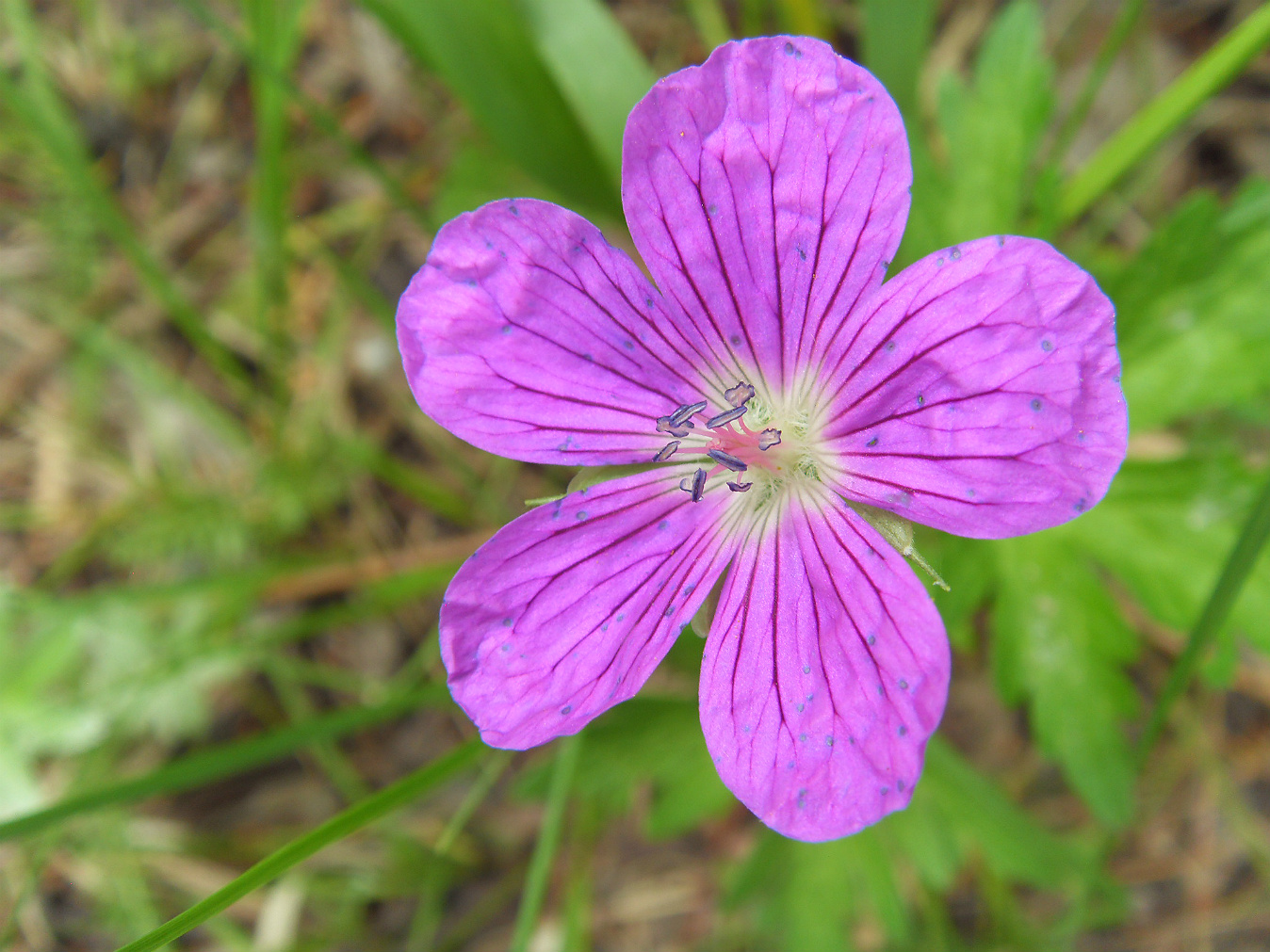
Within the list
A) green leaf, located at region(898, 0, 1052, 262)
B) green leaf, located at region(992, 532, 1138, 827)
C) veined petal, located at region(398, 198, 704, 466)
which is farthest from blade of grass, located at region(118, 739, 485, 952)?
green leaf, located at region(898, 0, 1052, 262)

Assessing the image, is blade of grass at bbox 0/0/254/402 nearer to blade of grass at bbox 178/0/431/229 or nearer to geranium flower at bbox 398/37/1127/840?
blade of grass at bbox 178/0/431/229

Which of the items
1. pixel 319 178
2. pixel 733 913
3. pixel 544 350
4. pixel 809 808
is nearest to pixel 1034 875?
pixel 733 913

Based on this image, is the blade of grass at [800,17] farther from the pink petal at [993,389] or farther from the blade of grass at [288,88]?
the pink petal at [993,389]

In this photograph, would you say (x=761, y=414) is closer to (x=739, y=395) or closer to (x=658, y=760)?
(x=739, y=395)

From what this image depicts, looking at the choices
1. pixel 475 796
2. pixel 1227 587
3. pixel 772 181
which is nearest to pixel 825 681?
pixel 1227 587

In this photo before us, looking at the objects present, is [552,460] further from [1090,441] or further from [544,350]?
[1090,441]

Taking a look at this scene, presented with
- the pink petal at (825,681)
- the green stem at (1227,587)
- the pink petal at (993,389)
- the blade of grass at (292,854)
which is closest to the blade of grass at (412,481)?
the blade of grass at (292,854)
